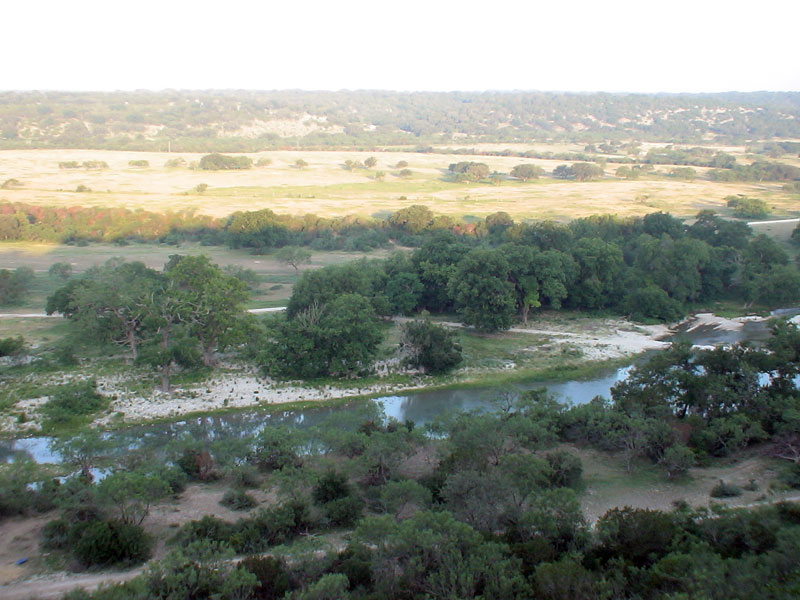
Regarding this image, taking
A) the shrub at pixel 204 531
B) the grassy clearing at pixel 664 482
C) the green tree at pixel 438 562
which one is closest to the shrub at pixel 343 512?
→ the shrub at pixel 204 531

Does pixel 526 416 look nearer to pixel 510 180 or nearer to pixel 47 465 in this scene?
pixel 47 465

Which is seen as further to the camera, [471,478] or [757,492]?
[757,492]

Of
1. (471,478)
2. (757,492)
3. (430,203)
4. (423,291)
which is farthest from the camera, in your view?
(430,203)

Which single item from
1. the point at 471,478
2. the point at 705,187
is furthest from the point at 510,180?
the point at 471,478

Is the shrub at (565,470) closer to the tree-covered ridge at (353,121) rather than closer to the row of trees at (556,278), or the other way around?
the row of trees at (556,278)

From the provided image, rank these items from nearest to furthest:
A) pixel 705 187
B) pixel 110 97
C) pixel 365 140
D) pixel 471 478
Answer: pixel 471 478 → pixel 705 187 → pixel 365 140 → pixel 110 97

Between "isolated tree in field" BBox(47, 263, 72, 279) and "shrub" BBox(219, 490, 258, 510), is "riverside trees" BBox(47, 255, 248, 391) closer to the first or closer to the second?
"shrub" BBox(219, 490, 258, 510)

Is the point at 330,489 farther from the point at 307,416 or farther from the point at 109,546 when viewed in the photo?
the point at 307,416
